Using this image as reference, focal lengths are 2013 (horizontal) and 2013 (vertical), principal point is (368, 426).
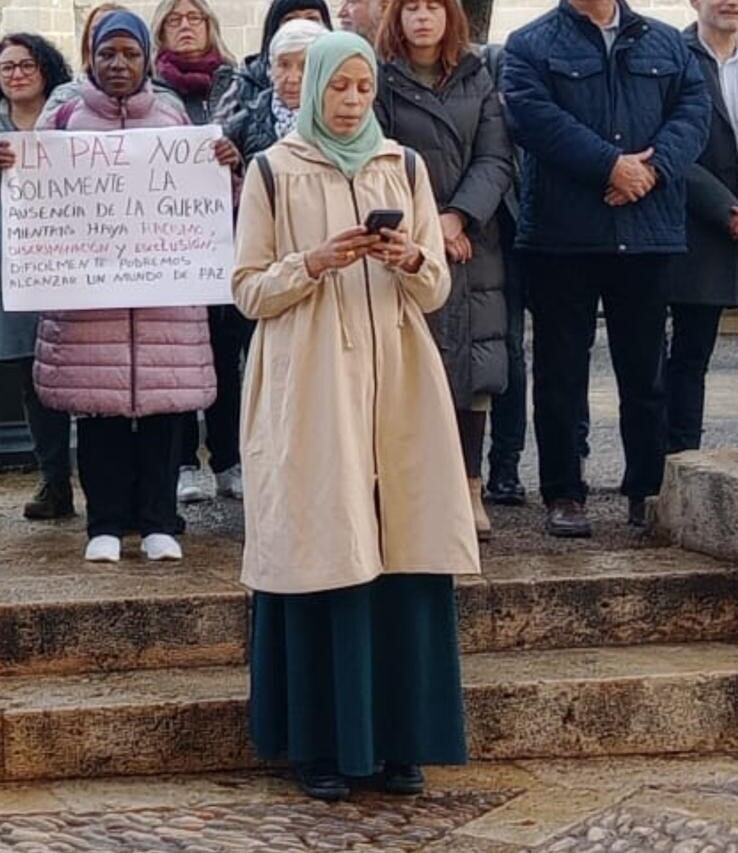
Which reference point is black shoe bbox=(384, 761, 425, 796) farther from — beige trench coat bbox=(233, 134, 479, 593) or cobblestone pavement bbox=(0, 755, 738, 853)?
beige trench coat bbox=(233, 134, 479, 593)

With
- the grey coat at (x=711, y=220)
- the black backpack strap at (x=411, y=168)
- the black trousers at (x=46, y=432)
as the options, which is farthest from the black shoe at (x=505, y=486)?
the black backpack strap at (x=411, y=168)

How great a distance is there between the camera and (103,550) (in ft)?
21.2

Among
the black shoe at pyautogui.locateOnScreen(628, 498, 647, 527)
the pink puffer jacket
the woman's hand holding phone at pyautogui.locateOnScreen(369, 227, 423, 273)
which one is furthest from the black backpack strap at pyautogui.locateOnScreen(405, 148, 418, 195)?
the black shoe at pyautogui.locateOnScreen(628, 498, 647, 527)

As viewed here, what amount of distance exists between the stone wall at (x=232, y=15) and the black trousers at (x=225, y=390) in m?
13.9

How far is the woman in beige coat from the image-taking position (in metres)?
5.12

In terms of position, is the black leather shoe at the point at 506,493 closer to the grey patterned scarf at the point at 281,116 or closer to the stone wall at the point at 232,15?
the grey patterned scarf at the point at 281,116

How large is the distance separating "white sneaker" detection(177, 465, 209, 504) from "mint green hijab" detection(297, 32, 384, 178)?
239 centimetres

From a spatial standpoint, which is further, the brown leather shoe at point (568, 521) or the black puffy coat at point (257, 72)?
the brown leather shoe at point (568, 521)

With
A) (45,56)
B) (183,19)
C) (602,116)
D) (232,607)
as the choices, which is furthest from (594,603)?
(45,56)

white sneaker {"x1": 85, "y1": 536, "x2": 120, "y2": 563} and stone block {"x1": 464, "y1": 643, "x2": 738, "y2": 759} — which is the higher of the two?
white sneaker {"x1": 85, "y1": 536, "x2": 120, "y2": 563}

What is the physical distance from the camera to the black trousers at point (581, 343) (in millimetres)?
6773

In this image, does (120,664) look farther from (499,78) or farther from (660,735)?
(499,78)

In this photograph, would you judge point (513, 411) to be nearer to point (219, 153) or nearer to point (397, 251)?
point (219, 153)

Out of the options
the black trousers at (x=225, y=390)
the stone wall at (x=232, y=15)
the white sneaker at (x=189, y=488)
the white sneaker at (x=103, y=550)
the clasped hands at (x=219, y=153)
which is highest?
the stone wall at (x=232, y=15)
